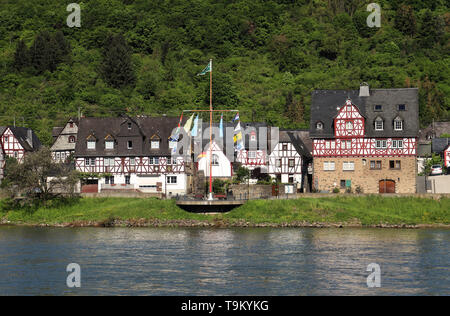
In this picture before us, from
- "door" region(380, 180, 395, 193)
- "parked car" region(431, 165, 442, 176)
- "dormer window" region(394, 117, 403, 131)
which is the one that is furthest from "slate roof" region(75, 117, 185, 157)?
"parked car" region(431, 165, 442, 176)

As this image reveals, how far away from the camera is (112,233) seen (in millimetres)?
71000

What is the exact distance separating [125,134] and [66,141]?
1608 cm

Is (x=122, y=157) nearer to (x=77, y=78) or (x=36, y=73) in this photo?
(x=77, y=78)

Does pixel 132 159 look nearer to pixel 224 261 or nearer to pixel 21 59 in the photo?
pixel 224 261

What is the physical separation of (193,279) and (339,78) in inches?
5184

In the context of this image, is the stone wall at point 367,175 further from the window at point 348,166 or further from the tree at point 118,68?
the tree at point 118,68

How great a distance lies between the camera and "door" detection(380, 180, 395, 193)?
8744 centimetres

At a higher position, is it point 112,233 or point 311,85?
point 311,85

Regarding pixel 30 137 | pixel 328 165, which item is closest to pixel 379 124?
pixel 328 165

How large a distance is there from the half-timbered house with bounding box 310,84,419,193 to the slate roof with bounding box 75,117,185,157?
53.0 ft

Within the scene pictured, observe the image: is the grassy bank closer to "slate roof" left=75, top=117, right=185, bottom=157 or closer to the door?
the door

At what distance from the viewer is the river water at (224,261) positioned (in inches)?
1826

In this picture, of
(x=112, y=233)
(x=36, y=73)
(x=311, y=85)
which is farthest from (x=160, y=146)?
(x=36, y=73)
